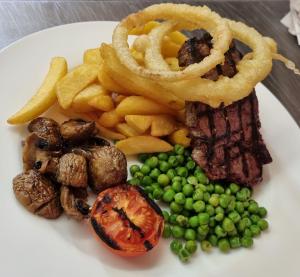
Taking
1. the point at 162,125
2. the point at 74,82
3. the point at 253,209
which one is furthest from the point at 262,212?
the point at 74,82

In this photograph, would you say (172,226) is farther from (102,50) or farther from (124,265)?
(102,50)

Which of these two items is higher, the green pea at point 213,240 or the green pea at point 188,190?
the green pea at point 188,190

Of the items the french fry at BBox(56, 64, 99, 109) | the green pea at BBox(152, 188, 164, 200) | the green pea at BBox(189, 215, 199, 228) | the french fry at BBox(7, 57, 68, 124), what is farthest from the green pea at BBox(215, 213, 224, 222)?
the french fry at BBox(7, 57, 68, 124)

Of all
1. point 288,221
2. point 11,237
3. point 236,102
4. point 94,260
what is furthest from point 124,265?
point 236,102

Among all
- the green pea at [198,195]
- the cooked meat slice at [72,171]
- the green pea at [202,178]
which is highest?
the cooked meat slice at [72,171]

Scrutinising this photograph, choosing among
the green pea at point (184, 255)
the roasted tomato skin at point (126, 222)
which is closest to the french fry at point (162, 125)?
the roasted tomato skin at point (126, 222)

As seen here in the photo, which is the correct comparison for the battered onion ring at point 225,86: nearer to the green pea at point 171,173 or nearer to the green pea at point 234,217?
the green pea at point 171,173
